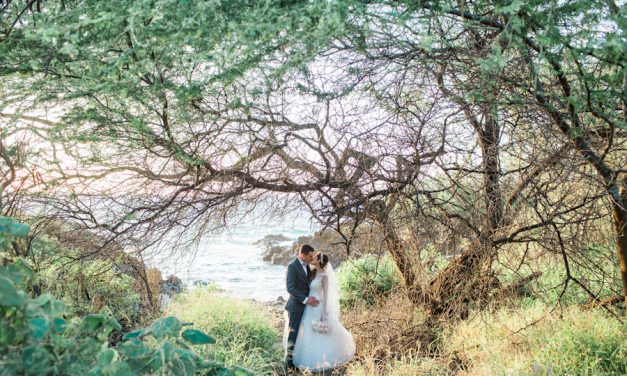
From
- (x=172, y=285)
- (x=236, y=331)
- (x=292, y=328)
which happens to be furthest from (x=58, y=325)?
(x=172, y=285)

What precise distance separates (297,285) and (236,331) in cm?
154

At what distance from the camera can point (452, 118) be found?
5598 millimetres

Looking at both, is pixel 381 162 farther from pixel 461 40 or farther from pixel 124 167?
pixel 124 167

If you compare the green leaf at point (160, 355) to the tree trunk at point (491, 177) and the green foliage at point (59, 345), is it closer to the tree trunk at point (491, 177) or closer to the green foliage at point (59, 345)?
the green foliage at point (59, 345)

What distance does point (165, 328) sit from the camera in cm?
165

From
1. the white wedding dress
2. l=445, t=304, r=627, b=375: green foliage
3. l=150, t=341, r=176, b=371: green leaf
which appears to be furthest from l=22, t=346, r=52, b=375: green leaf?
the white wedding dress

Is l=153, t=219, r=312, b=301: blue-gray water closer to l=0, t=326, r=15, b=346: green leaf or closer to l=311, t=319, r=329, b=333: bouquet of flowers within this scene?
l=311, t=319, r=329, b=333: bouquet of flowers

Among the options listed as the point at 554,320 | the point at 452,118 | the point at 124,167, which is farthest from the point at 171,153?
the point at 554,320

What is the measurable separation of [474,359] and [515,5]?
485 centimetres

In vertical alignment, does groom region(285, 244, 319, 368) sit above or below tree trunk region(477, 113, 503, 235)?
below

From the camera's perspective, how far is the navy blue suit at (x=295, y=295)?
7.85 m

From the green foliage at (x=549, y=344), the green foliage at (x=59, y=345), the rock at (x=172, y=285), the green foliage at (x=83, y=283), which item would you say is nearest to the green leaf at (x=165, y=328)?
the green foliage at (x=59, y=345)

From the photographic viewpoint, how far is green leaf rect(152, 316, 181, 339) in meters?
1.63

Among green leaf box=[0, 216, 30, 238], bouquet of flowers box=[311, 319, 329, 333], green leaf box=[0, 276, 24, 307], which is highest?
green leaf box=[0, 216, 30, 238]
